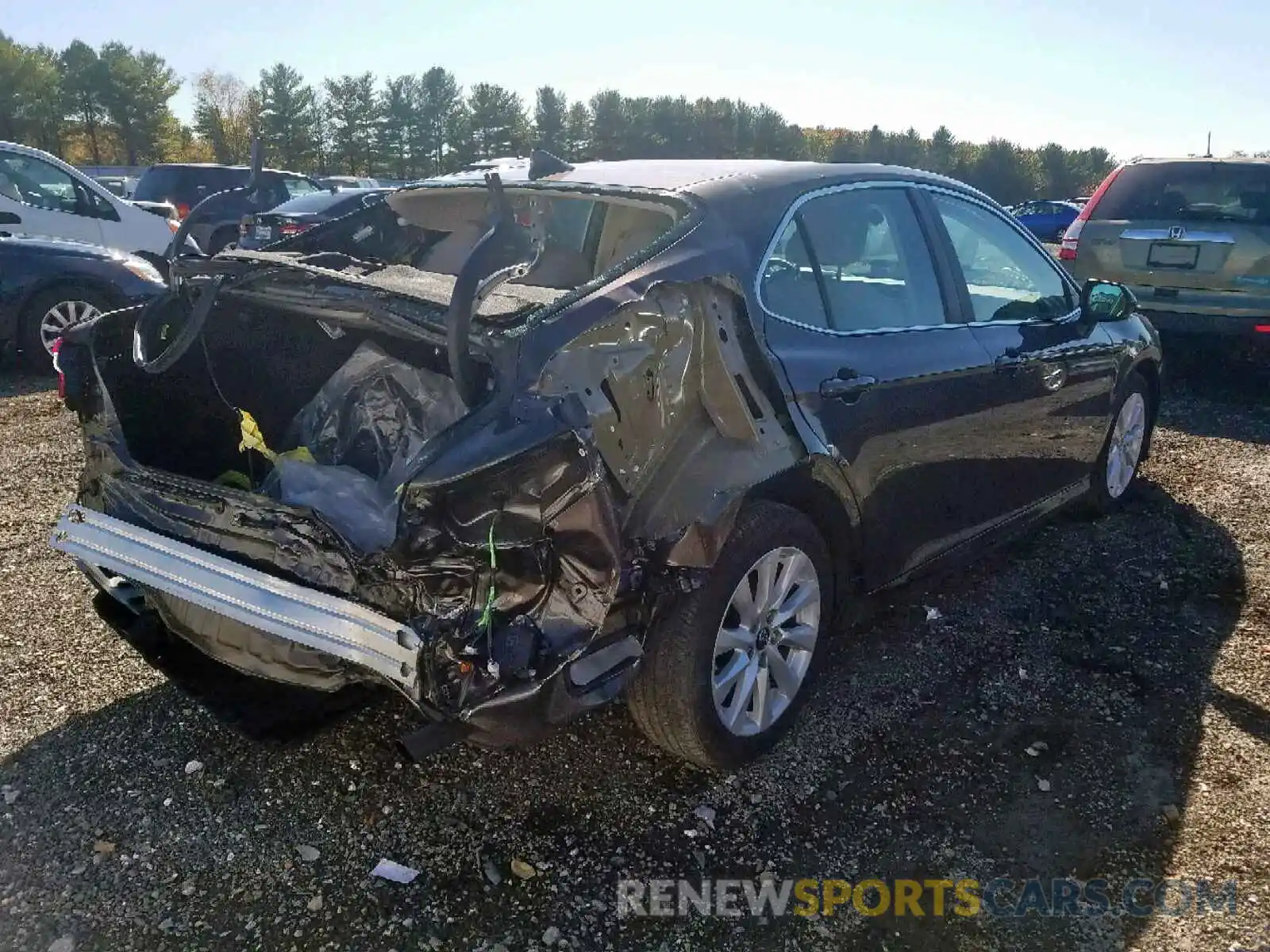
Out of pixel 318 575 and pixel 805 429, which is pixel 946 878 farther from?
pixel 318 575

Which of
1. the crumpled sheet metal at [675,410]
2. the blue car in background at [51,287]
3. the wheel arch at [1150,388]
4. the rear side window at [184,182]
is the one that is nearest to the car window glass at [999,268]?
the wheel arch at [1150,388]

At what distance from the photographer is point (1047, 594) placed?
437 cm

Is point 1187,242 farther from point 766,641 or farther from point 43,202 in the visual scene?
point 43,202

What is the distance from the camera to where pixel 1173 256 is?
7.80 metres

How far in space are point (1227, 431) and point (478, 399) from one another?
6561 mm

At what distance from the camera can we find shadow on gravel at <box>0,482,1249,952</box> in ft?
8.01

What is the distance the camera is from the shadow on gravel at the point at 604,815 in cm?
244

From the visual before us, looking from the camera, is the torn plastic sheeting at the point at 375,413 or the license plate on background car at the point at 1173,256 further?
the license plate on background car at the point at 1173,256

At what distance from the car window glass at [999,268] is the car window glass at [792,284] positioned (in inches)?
37.7

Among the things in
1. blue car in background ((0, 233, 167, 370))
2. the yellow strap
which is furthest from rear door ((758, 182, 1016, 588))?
Result: blue car in background ((0, 233, 167, 370))

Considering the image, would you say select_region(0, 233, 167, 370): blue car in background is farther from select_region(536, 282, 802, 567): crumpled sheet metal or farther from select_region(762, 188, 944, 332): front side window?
select_region(536, 282, 802, 567): crumpled sheet metal

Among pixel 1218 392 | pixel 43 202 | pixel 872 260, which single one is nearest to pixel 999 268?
pixel 872 260

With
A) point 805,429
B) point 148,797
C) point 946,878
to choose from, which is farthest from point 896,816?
point 148,797

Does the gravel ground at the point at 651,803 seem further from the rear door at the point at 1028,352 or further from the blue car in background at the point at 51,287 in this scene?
the blue car in background at the point at 51,287
